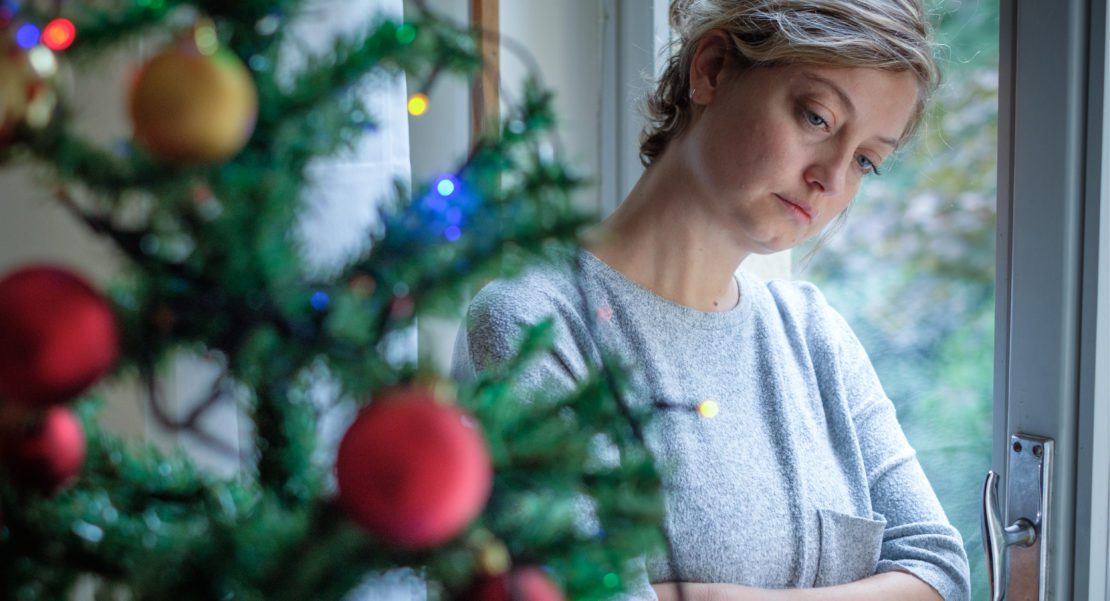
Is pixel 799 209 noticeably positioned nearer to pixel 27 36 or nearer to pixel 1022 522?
pixel 1022 522

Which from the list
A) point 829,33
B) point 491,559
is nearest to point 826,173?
point 829,33

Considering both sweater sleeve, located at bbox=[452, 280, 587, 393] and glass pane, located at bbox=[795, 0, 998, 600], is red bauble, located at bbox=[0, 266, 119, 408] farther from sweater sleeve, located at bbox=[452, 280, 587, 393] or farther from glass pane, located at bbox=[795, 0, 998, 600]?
glass pane, located at bbox=[795, 0, 998, 600]

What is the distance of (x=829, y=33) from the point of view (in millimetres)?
1071

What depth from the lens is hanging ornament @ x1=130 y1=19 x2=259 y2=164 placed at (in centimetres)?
30

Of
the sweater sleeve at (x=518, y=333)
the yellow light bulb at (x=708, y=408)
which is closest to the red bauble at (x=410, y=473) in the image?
the sweater sleeve at (x=518, y=333)

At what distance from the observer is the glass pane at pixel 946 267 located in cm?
131

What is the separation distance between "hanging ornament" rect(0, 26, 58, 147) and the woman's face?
34.5 inches

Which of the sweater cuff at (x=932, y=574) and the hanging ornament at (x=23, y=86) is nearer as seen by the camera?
the hanging ornament at (x=23, y=86)

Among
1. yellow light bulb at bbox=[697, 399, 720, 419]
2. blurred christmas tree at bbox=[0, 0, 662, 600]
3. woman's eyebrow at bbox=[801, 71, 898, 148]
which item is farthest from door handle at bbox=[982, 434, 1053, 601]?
blurred christmas tree at bbox=[0, 0, 662, 600]

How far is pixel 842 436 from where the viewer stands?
121 cm

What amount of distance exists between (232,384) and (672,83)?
37.8 inches

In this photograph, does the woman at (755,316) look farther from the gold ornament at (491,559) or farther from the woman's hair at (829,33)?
the gold ornament at (491,559)

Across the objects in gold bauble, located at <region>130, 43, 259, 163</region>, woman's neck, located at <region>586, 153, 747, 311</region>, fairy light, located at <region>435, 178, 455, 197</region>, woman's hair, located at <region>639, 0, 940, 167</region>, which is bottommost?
woman's neck, located at <region>586, 153, 747, 311</region>

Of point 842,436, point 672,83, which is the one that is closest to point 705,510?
point 842,436
